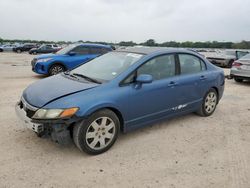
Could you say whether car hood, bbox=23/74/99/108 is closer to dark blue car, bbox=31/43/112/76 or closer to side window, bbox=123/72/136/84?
side window, bbox=123/72/136/84

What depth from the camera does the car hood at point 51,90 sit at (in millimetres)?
3205

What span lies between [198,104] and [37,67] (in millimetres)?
7114

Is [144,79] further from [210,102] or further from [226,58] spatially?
[226,58]

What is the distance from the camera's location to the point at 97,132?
3320 mm

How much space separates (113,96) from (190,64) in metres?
2.03

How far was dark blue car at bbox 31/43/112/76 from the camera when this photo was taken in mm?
9680

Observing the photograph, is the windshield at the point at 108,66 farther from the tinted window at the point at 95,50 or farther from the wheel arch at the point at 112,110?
the tinted window at the point at 95,50

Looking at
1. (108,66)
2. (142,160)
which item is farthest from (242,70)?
(142,160)

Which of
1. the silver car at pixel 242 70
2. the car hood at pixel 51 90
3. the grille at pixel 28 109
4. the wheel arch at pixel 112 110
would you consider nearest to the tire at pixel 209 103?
the wheel arch at pixel 112 110

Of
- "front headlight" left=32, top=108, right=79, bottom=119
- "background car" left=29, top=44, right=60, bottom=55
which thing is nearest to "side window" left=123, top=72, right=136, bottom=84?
"front headlight" left=32, top=108, right=79, bottom=119

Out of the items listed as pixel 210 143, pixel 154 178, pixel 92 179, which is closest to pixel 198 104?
pixel 210 143

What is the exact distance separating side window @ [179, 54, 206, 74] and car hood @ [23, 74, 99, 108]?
1885 millimetres

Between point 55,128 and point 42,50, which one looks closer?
point 55,128

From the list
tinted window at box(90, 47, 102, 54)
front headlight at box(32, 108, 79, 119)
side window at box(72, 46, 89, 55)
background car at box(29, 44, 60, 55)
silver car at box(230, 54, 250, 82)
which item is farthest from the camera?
background car at box(29, 44, 60, 55)
